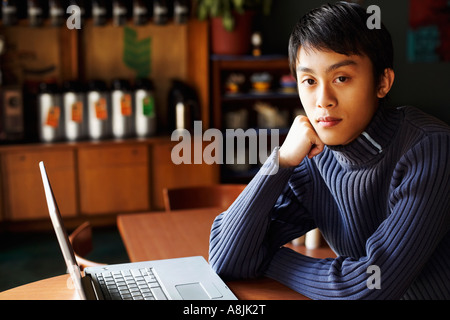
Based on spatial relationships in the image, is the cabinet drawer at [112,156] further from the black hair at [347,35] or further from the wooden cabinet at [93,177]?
the black hair at [347,35]

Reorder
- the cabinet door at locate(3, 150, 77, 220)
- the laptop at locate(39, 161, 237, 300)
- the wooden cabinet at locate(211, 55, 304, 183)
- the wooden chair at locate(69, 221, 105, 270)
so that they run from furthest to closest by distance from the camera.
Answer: the wooden cabinet at locate(211, 55, 304, 183)
the cabinet door at locate(3, 150, 77, 220)
the wooden chair at locate(69, 221, 105, 270)
the laptop at locate(39, 161, 237, 300)

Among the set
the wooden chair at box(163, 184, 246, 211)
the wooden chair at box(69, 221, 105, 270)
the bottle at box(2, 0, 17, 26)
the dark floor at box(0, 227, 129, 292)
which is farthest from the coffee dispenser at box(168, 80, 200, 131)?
the wooden chair at box(69, 221, 105, 270)

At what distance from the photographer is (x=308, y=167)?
142 centimetres

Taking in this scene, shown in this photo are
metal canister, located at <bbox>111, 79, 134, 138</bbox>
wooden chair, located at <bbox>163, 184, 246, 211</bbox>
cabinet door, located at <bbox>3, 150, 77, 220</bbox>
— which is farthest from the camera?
metal canister, located at <bbox>111, 79, 134, 138</bbox>

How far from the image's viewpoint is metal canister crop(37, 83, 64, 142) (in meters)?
4.08

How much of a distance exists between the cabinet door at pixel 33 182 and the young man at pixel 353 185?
2.91 m

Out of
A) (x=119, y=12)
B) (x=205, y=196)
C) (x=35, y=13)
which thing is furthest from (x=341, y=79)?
(x=35, y=13)

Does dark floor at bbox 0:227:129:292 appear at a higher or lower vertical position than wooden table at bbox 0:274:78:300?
lower

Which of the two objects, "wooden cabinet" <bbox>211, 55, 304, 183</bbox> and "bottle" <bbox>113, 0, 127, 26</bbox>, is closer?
"bottle" <bbox>113, 0, 127, 26</bbox>

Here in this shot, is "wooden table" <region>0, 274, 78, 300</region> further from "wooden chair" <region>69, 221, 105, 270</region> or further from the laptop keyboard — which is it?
"wooden chair" <region>69, 221, 105, 270</region>

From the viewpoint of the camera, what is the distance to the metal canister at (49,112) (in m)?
4.08

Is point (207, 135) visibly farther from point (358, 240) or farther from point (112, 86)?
A: point (358, 240)

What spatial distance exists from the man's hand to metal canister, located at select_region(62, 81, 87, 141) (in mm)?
3115
